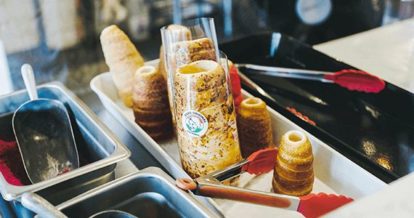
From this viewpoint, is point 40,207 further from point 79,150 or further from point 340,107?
point 340,107

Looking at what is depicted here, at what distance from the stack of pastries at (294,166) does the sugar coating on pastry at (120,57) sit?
1.00ft

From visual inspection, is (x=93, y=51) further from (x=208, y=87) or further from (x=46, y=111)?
(x=208, y=87)

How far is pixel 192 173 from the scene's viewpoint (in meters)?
0.61

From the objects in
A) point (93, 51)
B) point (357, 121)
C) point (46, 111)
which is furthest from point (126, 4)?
point (357, 121)

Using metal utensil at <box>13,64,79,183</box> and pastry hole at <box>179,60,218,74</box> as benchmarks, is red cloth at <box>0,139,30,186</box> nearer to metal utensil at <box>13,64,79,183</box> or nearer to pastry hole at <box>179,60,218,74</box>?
metal utensil at <box>13,64,79,183</box>

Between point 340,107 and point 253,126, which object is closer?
point 253,126

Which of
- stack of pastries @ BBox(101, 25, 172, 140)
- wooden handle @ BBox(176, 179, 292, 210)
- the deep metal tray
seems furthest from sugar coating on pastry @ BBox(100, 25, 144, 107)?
wooden handle @ BBox(176, 179, 292, 210)

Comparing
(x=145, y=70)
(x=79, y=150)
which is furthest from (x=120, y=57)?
(x=79, y=150)

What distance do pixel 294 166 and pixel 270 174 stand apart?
0.09 m

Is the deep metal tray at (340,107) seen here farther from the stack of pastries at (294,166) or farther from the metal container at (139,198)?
the metal container at (139,198)

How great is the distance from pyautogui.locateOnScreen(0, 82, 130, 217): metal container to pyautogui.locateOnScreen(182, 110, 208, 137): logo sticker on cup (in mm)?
80

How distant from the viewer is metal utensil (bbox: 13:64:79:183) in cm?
65

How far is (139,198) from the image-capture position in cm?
54

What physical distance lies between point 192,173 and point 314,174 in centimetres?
17
